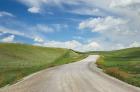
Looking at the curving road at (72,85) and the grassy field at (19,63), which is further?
the grassy field at (19,63)

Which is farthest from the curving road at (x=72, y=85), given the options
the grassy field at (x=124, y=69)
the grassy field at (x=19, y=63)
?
the grassy field at (x=19, y=63)

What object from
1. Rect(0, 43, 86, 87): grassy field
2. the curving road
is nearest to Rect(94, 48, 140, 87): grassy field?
the curving road

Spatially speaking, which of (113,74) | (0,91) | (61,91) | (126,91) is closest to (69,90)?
(61,91)

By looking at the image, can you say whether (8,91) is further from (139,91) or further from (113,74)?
(113,74)

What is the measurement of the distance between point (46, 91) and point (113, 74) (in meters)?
16.8

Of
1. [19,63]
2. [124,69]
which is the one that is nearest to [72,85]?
[124,69]

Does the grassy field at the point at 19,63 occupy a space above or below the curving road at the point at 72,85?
above

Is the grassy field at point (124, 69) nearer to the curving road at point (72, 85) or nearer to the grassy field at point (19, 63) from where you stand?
the curving road at point (72, 85)

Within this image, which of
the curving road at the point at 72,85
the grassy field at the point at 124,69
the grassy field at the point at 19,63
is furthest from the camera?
the grassy field at the point at 19,63

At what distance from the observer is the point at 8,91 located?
74.9 feet

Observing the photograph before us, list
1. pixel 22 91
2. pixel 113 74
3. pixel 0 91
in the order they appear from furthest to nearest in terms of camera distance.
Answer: pixel 113 74 < pixel 0 91 < pixel 22 91

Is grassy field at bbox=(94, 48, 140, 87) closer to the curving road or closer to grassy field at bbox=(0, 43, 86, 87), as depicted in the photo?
the curving road

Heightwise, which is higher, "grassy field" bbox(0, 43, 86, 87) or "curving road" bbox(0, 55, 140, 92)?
"grassy field" bbox(0, 43, 86, 87)

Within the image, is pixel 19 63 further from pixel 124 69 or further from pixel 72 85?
pixel 72 85
